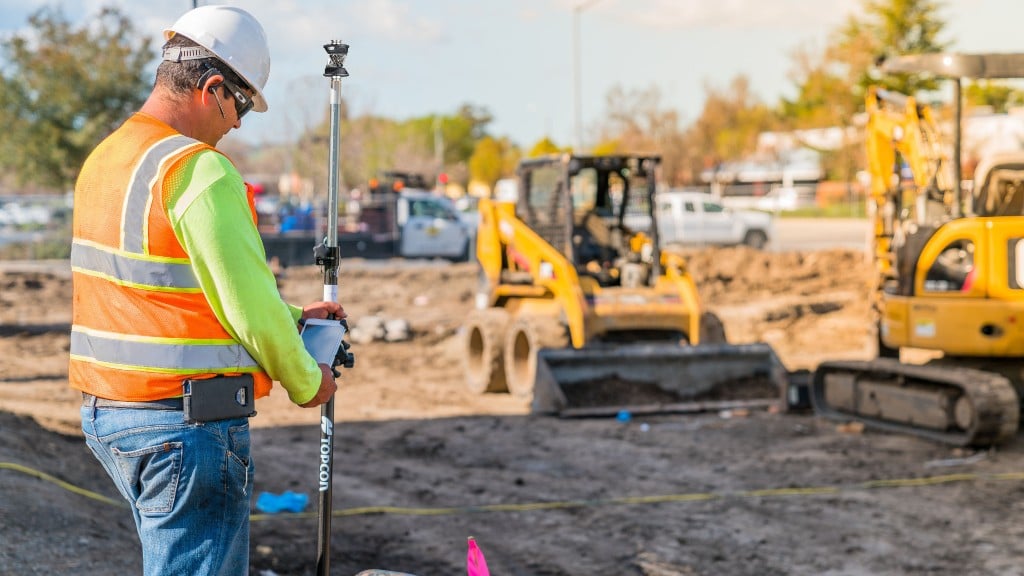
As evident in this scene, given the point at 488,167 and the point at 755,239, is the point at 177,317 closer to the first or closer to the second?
the point at 755,239

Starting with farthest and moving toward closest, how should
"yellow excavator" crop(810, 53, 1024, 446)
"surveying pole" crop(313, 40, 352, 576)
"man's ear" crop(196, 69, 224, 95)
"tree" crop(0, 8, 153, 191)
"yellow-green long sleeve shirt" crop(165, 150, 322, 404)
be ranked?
"tree" crop(0, 8, 153, 191) < "yellow excavator" crop(810, 53, 1024, 446) < "surveying pole" crop(313, 40, 352, 576) < "man's ear" crop(196, 69, 224, 95) < "yellow-green long sleeve shirt" crop(165, 150, 322, 404)

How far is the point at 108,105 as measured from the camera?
93.6ft

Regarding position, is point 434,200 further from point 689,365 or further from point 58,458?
point 58,458

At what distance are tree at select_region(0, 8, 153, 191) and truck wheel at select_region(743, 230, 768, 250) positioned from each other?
607 inches

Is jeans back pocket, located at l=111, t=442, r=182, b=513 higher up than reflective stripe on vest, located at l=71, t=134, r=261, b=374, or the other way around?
reflective stripe on vest, located at l=71, t=134, r=261, b=374

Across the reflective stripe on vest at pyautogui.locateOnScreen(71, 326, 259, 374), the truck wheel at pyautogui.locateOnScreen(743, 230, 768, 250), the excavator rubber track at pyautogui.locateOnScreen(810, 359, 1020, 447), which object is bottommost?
the excavator rubber track at pyautogui.locateOnScreen(810, 359, 1020, 447)

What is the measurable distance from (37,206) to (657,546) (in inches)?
951

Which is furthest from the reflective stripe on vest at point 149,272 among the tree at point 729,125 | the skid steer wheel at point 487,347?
the tree at point 729,125

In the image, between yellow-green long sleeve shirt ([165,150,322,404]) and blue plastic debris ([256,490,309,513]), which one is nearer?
yellow-green long sleeve shirt ([165,150,322,404])

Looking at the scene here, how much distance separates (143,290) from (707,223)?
94.5 ft

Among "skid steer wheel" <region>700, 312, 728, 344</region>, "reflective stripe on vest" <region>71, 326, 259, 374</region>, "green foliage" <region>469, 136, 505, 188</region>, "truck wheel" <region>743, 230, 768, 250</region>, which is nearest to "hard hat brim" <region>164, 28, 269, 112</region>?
"reflective stripe on vest" <region>71, 326, 259, 374</region>

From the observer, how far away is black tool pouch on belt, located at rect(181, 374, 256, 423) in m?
3.15

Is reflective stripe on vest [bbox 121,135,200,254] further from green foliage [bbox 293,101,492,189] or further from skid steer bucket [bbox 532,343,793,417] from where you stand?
green foliage [bbox 293,101,492,189]

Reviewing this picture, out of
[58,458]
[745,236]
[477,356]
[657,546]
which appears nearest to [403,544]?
[657,546]
